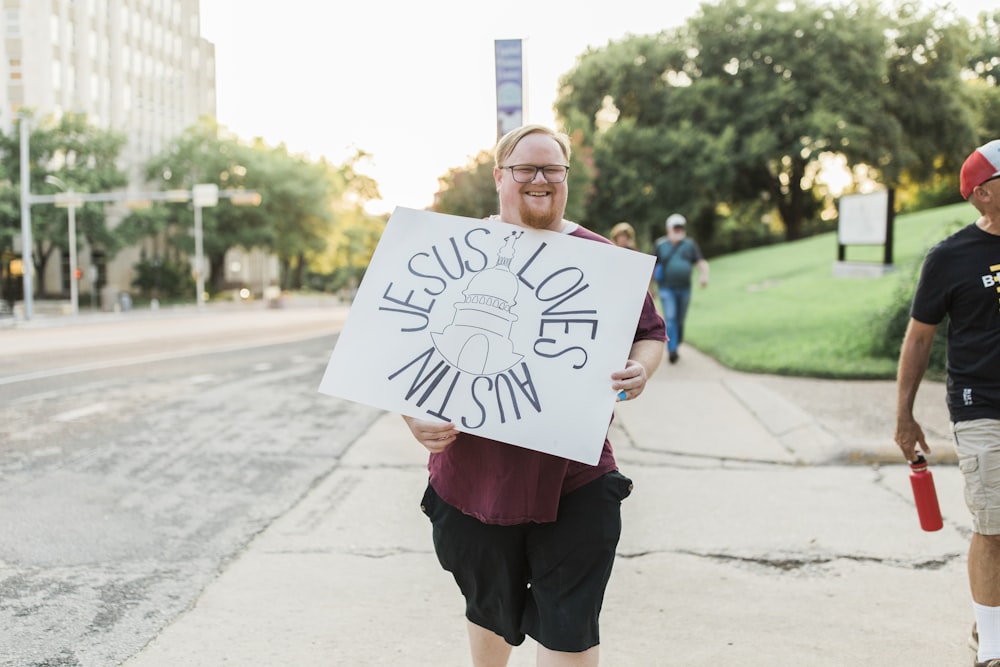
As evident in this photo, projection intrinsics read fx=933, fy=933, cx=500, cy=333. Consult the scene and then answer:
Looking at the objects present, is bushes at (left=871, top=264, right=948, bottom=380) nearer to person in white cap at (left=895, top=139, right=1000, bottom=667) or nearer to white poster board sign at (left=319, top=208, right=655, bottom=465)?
person in white cap at (left=895, top=139, right=1000, bottom=667)

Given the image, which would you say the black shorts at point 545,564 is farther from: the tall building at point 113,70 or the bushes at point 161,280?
the bushes at point 161,280

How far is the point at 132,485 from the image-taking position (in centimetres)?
623

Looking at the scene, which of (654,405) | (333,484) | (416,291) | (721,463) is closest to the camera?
(416,291)

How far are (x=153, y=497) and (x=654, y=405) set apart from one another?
4871 millimetres

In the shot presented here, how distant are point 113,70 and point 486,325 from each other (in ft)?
217

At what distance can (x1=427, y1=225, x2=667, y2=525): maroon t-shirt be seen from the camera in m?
2.52

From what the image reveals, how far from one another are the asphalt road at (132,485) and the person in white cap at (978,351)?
3075 mm

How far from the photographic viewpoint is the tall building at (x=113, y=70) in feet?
165

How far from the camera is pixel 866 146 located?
45000 millimetres

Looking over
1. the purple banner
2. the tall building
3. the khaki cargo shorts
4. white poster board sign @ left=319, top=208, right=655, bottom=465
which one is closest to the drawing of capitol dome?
white poster board sign @ left=319, top=208, right=655, bottom=465

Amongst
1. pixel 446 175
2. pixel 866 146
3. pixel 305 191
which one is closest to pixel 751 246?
pixel 866 146

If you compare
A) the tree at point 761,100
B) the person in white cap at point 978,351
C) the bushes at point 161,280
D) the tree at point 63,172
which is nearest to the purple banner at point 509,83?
the person in white cap at point 978,351

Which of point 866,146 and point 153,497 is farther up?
point 866,146

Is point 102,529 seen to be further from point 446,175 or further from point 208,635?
point 446,175
